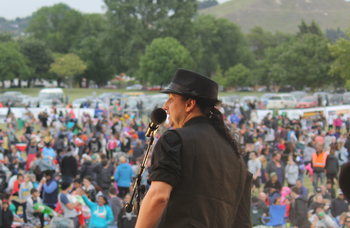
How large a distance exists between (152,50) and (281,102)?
2753 cm

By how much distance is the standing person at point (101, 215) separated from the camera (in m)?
7.35

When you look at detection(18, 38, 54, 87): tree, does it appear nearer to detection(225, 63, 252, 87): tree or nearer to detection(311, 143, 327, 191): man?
detection(225, 63, 252, 87): tree

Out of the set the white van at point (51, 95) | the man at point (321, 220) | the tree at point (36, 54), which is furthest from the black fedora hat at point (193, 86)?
the tree at point (36, 54)

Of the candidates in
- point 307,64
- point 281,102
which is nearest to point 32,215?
point 281,102

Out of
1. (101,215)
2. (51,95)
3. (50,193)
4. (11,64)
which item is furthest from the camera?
(11,64)

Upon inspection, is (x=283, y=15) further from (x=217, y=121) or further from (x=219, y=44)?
(x=217, y=121)

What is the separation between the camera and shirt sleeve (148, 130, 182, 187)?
67.1 inches

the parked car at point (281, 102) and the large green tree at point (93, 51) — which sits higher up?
the large green tree at point (93, 51)

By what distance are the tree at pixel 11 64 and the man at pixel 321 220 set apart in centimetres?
6063

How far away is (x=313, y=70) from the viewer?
5353cm

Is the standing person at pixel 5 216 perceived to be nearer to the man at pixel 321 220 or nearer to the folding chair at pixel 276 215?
the folding chair at pixel 276 215

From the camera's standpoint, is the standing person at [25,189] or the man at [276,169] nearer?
the standing person at [25,189]

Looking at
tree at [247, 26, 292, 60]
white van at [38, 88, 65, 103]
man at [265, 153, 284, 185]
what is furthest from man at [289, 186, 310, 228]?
tree at [247, 26, 292, 60]

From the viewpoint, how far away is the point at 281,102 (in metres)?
35.7
